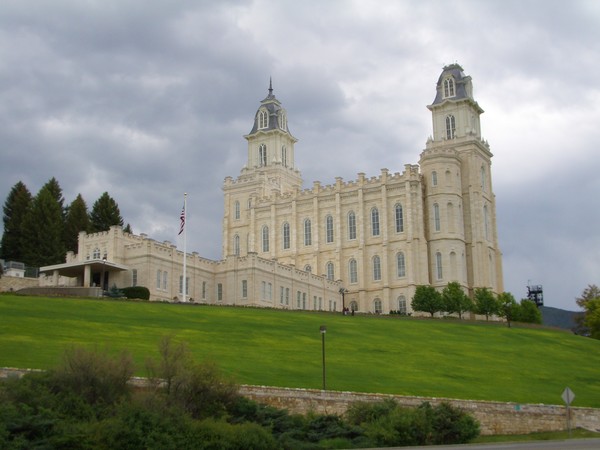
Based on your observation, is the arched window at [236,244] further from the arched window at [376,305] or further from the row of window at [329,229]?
the arched window at [376,305]

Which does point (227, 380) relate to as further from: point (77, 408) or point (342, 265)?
point (342, 265)

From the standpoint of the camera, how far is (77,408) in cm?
2561

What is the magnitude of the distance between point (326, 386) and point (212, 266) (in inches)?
1655

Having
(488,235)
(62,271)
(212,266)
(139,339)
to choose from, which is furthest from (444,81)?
(139,339)

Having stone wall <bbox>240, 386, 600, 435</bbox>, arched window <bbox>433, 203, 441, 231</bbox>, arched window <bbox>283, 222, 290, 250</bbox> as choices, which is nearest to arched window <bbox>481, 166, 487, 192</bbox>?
arched window <bbox>433, 203, 441, 231</bbox>

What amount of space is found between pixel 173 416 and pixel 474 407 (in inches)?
504

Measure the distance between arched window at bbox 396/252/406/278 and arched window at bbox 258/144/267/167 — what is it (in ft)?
77.9

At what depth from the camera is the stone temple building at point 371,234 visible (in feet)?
242

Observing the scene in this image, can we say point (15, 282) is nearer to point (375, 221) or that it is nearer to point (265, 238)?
point (265, 238)

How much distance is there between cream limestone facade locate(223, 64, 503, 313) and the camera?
83.4 meters

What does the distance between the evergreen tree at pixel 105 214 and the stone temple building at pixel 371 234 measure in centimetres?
1240

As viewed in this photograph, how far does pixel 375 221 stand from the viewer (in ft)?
284

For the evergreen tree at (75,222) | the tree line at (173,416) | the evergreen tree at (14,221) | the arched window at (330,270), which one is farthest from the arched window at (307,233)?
the tree line at (173,416)

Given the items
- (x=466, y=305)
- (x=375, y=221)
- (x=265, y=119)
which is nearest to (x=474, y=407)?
(x=466, y=305)
